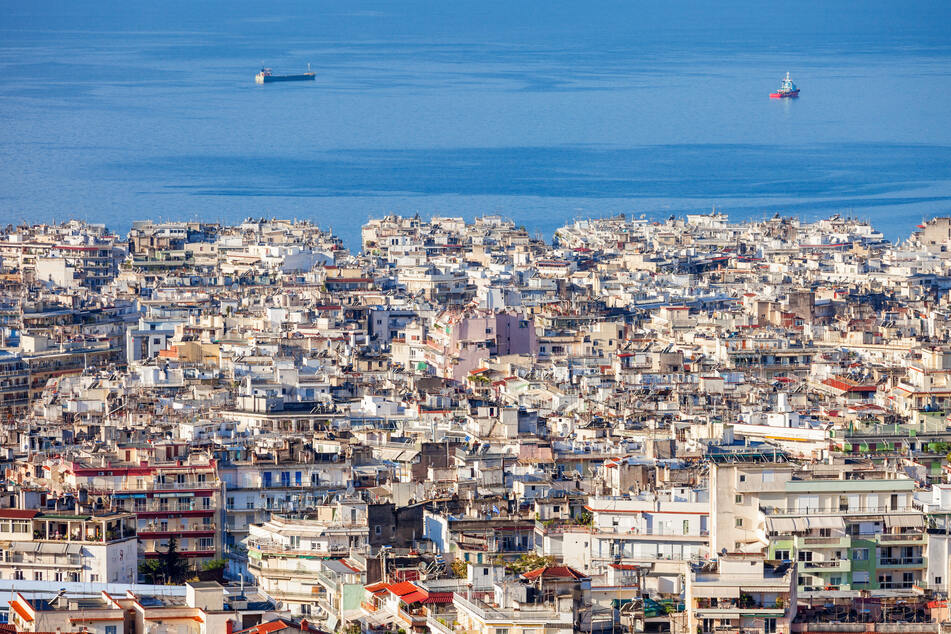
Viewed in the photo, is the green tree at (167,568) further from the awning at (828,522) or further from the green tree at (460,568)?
the awning at (828,522)

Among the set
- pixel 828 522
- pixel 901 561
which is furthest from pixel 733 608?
pixel 901 561

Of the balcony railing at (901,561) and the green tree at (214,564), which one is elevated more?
the balcony railing at (901,561)

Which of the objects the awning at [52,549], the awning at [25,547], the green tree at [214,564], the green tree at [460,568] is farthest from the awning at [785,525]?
the awning at [25,547]

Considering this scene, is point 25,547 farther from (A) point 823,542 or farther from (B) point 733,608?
(B) point 733,608

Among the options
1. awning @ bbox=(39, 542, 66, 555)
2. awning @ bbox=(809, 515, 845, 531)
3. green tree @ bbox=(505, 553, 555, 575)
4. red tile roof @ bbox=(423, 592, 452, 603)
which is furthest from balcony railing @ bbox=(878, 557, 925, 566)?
awning @ bbox=(39, 542, 66, 555)

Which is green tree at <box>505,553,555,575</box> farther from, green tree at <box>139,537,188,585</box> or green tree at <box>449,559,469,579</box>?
green tree at <box>139,537,188,585</box>
